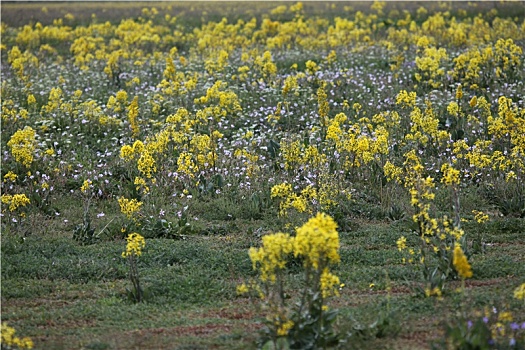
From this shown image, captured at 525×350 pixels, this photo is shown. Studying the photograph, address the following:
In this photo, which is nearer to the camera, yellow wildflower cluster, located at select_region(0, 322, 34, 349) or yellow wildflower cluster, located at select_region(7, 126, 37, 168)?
yellow wildflower cluster, located at select_region(0, 322, 34, 349)

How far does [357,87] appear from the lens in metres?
14.4

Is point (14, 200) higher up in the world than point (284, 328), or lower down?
lower down

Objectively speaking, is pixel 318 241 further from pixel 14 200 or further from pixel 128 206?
pixel 14 200

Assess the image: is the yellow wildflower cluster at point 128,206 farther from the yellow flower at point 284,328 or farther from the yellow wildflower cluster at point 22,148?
the yellow flower at point 284,328

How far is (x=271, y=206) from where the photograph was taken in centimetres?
933

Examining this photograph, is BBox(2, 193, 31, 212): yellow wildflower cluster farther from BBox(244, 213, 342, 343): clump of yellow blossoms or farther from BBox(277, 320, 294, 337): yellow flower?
BBox(277, 320, 294, 337): yellow flower

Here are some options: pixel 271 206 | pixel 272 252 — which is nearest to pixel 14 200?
pixel 271 206

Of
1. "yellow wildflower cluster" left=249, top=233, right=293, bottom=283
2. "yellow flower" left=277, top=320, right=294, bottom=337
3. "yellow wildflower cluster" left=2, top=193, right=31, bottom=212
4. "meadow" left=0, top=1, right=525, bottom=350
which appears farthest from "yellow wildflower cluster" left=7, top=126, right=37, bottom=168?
"yellow flower" left=277, top=320, right=294, bottom=337

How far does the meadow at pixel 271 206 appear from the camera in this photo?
5605 mm

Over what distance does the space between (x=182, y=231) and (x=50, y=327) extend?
278 centimetres

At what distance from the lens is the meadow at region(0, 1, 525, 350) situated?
5.61 metres

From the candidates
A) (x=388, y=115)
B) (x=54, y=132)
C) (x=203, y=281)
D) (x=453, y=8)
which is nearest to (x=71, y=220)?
(x=203, y=281)

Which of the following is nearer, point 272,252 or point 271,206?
point 272,252

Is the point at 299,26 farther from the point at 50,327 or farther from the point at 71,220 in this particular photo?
the point at 50,327
